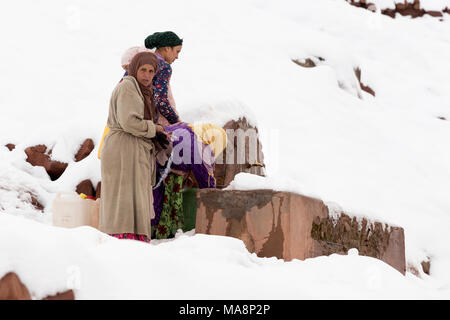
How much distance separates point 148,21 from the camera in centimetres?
1180

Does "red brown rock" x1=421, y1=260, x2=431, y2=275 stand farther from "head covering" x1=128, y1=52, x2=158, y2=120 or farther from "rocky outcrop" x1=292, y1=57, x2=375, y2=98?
"rocky outcrop" x1=292, y1=57, x2=375, y2=98

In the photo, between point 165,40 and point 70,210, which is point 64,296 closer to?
point 70,210

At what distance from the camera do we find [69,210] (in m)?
4.36

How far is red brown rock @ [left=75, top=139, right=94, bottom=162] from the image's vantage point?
6442 mm

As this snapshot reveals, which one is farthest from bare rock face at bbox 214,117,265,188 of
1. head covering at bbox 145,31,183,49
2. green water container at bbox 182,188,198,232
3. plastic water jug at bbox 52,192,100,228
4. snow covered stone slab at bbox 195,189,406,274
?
plastic water jug at bbox 52,192,100,228

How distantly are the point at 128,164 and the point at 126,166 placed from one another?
0.02 m

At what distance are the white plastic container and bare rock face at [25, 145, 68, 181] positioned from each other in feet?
6.52

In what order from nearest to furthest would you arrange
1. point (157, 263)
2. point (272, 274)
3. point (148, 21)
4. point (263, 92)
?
1. point (157, 263)
2. point (272, 274)
3. point (263, 92)
4. point (148, 21)

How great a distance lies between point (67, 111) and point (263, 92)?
3352 millimetres

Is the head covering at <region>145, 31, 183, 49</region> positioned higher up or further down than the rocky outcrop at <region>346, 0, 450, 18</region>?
higher up

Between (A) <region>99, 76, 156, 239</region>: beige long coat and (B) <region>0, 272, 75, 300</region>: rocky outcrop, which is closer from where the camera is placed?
(B) <region>0, 272, 75, 300</region>: rocky outcrop
